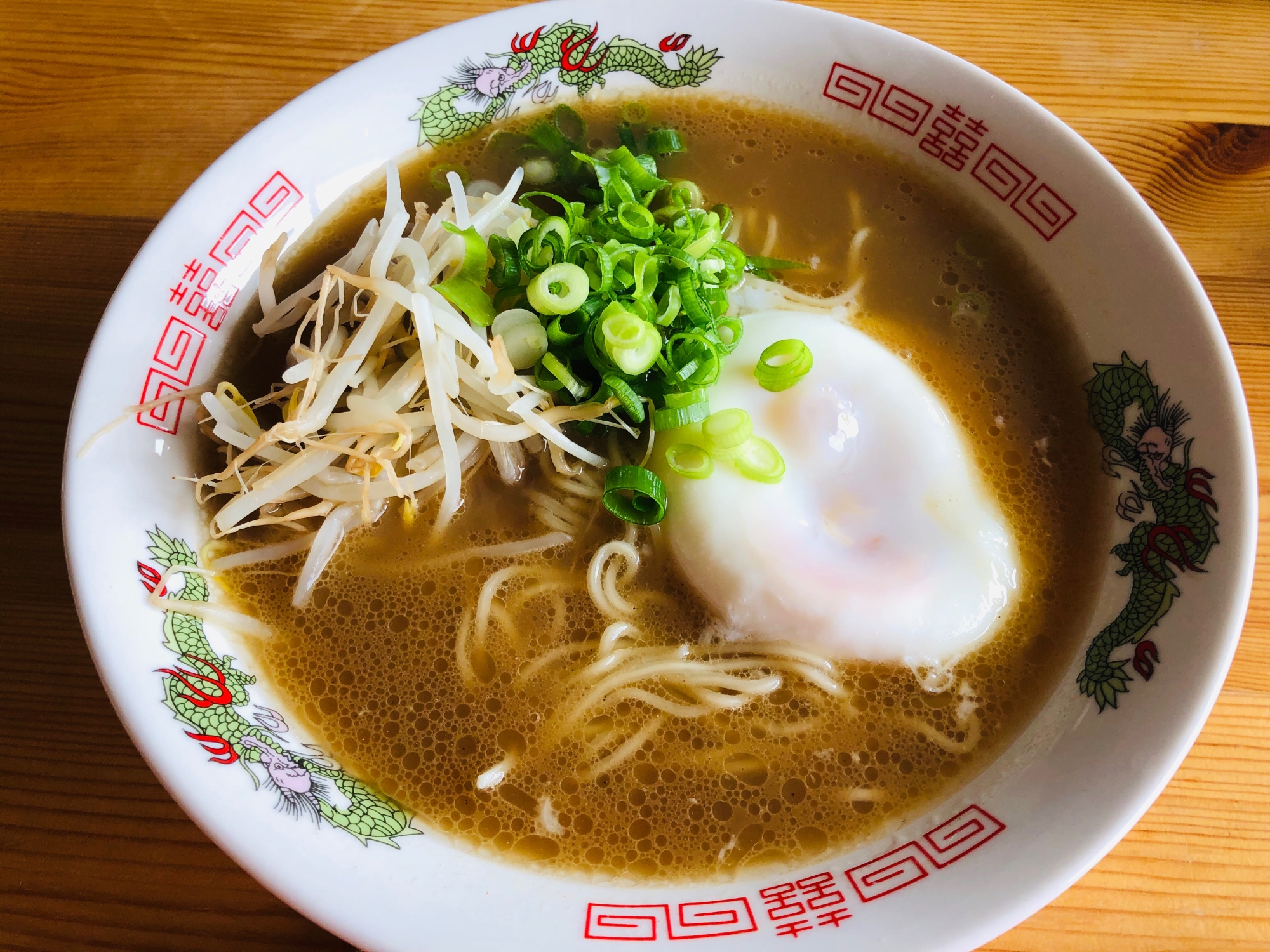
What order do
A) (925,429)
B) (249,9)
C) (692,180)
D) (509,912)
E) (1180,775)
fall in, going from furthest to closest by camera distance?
(249,9) → (692,180) → (925,429) → (1180,775) → (509,912)

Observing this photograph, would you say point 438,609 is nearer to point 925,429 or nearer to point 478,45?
point 925,429

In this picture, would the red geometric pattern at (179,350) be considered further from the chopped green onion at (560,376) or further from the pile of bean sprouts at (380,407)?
the chopped green onion at (560,376)

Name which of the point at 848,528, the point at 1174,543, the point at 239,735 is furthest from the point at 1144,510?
the point at 239,735

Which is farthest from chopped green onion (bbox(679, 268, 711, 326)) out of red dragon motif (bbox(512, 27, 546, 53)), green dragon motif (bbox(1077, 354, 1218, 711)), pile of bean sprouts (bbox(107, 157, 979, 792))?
green dragon motif (bbox(1077, 354, 1218, 711))

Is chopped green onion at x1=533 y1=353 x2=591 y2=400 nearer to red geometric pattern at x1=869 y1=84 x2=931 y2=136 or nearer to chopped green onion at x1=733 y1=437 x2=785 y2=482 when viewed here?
chopped green onion at x1=733 y1=437 x2=785 y2=482

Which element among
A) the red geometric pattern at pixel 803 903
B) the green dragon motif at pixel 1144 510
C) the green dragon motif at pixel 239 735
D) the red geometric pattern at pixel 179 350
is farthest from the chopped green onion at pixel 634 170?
A: the red geometric pattern at pixel 803 903

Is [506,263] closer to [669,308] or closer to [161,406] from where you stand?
[669,308]

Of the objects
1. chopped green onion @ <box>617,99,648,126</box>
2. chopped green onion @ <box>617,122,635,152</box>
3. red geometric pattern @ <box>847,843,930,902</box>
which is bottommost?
red geometric pattern @ <box>847,843,930,902</box>

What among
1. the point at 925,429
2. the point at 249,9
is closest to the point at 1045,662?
the point at 925,429
